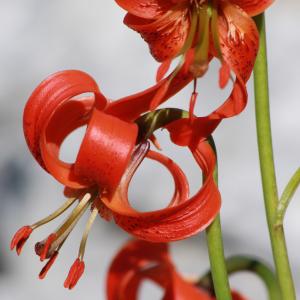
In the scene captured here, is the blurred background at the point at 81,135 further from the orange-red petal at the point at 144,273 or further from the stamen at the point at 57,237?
the stamen at the point at 57,237

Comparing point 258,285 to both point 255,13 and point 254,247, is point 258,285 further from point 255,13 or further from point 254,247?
point 255,13

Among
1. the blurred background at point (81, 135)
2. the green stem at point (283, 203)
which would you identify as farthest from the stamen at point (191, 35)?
the blurred background at point (81, 135)

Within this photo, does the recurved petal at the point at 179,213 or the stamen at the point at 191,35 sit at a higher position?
the stamen at the point at 191,35

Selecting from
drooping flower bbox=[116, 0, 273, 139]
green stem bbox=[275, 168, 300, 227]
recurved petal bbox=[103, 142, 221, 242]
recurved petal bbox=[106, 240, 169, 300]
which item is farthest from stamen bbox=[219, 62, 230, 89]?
recurved petal bbox=[106, 240, 169, 300]

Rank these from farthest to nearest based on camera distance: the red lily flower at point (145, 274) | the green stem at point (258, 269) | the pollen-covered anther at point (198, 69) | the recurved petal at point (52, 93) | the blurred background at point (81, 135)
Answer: the blurred background at point (81, 135) → the red lily flower at point (145, 274) → the green stem at point (258, 269) → the recurved petal at point (52, 93) → the pollen-covered anther at point (198, 69)

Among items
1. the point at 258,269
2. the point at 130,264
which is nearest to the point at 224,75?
the point at 258,269

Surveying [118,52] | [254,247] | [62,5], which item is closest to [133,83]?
[118,52]
